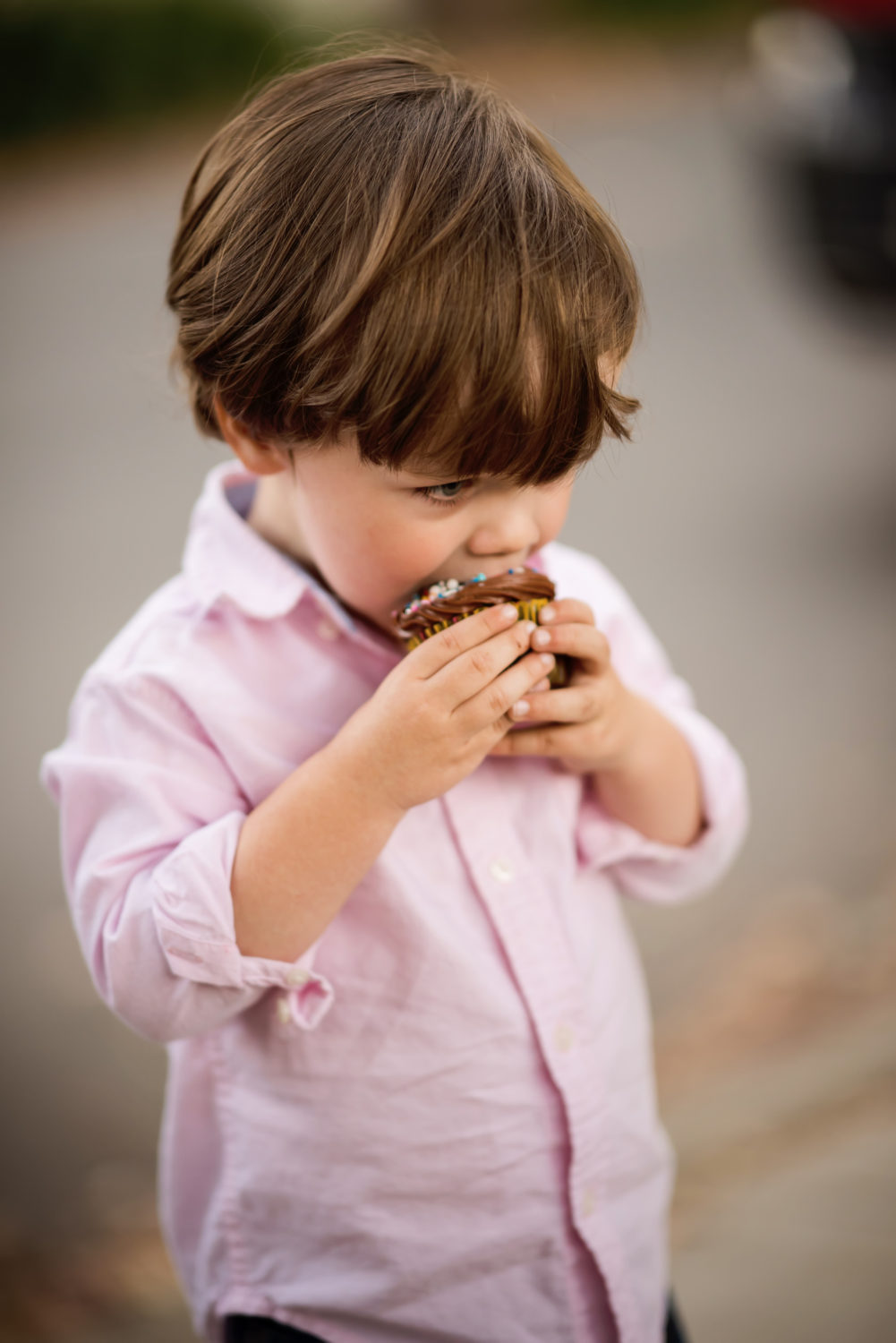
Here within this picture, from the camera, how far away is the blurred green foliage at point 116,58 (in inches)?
432

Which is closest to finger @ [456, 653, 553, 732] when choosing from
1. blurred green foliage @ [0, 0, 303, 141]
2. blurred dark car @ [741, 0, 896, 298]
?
blurred dark car @ [741, 0, 896, 298]

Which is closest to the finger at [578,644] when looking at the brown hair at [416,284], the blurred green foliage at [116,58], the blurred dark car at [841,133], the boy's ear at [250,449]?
the brown hair at [416,284]

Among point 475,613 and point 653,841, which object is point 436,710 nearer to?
point 475,613

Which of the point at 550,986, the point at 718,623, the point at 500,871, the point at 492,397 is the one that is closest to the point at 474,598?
the point at 492,397

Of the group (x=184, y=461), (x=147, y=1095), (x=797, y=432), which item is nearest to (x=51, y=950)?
(x=147, y=1095)

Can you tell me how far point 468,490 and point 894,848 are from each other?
242 centimetres

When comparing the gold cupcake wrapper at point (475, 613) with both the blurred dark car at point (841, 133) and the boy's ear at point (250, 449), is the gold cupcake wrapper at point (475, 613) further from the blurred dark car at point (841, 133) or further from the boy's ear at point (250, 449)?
the blurred dark car at point (841, 133)

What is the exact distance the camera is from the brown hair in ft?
3.70

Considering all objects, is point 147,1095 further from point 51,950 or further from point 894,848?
point 894,848

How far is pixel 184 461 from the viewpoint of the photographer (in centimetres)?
586

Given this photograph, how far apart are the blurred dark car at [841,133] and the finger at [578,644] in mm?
3416

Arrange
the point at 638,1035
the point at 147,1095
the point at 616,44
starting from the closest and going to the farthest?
the point at 638,1035 < the point at 147,1095 < the point at 616,44

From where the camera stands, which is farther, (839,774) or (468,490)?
(839,774)

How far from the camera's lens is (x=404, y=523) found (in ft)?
4.08
